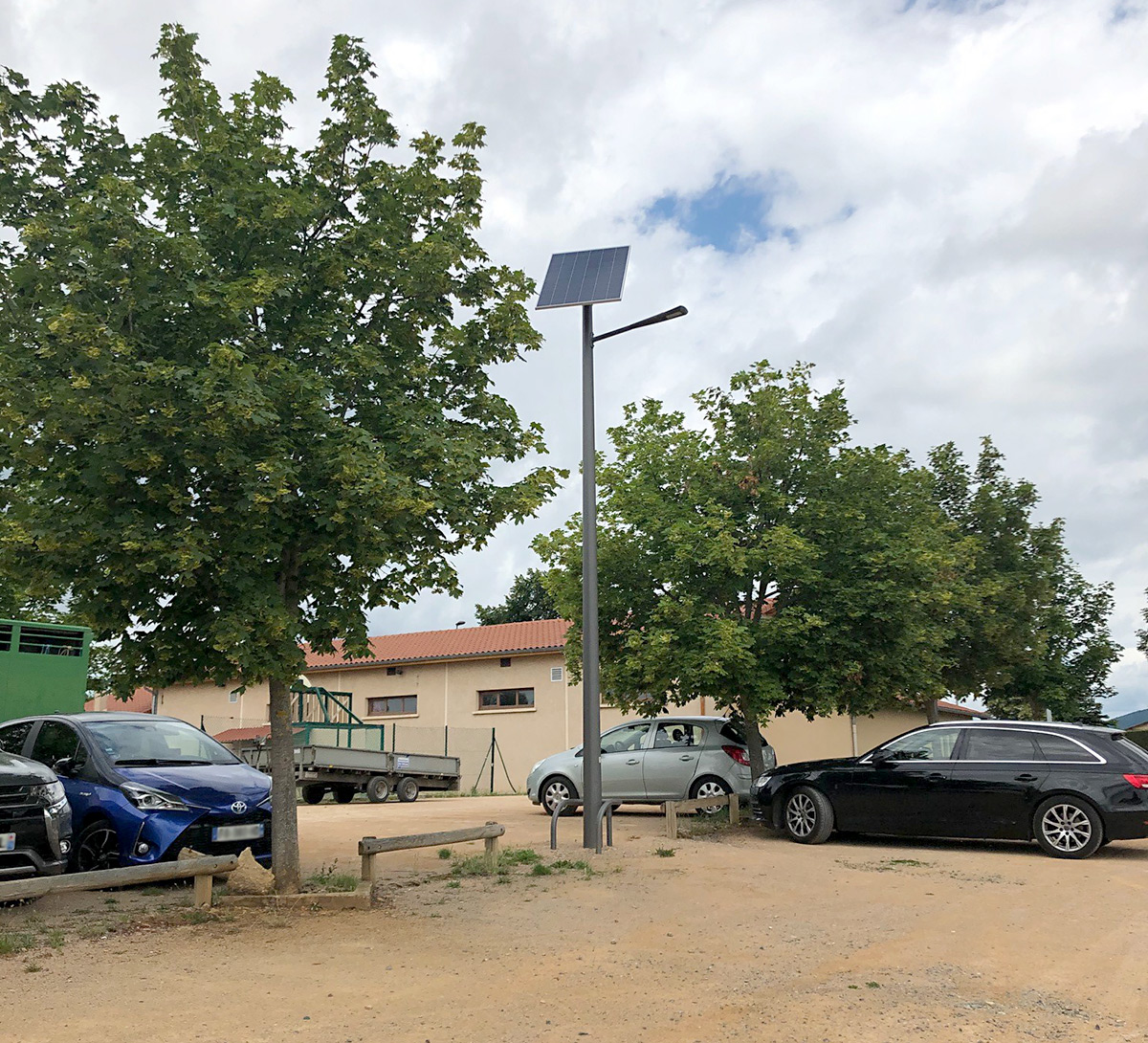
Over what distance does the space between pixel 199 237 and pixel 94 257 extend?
3.52ft

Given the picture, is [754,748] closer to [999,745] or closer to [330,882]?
[999,745]

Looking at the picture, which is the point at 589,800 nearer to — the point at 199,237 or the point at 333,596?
the point at 333,596

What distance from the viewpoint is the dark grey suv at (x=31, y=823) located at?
7.74 metres

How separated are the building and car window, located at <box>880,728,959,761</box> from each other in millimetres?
15922

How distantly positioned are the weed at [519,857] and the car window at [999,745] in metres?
5.13

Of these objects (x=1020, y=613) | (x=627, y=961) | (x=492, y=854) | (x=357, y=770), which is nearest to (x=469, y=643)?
(x=357, y=770)

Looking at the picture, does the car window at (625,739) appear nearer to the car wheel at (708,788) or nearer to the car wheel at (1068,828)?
the car wheel at (708,788)

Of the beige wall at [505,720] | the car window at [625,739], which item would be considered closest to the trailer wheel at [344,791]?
the beige wall at [505,720]

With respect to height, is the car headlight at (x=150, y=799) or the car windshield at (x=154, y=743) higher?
the car windshield at (x=154, y=743)

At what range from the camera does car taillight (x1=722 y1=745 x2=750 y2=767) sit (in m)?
15.9

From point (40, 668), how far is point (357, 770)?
9.72 metres

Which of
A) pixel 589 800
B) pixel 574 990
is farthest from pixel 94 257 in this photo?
pixel 589 800

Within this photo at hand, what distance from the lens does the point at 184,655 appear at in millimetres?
7961

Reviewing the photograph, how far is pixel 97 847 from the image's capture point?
9.15 meters
